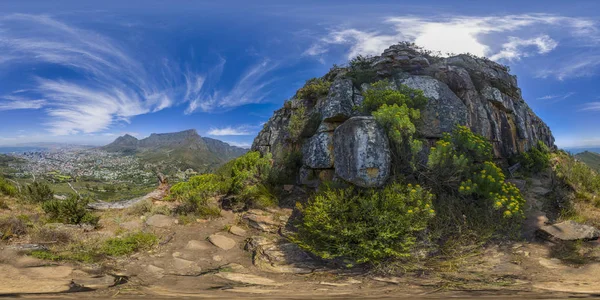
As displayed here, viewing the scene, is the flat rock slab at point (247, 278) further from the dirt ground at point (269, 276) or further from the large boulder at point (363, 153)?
the large boulder at point (363, 153)

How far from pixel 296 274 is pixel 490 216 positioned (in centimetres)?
684

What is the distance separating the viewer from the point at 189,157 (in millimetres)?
196625

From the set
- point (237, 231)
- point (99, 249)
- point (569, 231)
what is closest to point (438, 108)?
point (569, 231)

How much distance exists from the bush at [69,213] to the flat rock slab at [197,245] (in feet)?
12.2

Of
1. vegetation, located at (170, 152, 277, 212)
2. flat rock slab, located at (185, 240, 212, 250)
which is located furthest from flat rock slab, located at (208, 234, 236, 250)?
vegetation, located at (170, 152, 277, 212)

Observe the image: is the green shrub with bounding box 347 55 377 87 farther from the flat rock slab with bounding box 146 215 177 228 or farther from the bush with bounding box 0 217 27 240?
the bush with bounding box 0 217 27 240

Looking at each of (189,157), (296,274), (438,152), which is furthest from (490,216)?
(189,157)

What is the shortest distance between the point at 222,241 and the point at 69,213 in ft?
18.5

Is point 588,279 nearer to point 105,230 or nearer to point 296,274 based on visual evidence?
point 296,274

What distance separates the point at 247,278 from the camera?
6.46m

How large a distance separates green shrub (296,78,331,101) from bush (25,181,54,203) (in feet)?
42.3

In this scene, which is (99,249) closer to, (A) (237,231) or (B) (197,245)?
(B) (197,245)

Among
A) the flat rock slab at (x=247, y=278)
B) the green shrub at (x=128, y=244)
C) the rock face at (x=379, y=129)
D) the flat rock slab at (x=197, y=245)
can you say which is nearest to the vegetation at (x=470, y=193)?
the rock face at (x=379, y=129)

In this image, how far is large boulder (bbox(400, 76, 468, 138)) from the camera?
11.5m
